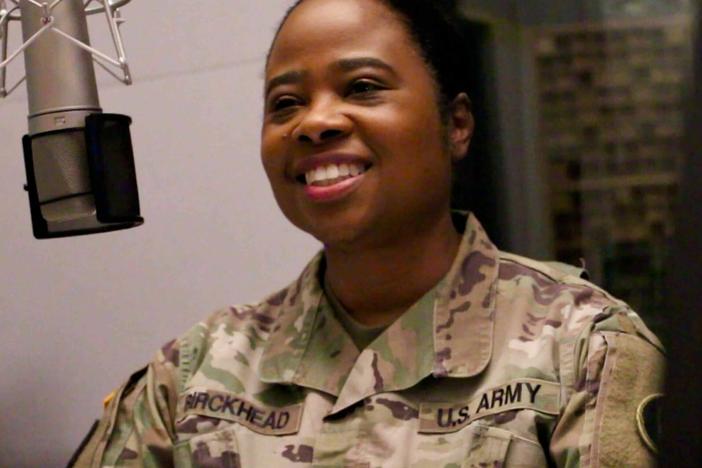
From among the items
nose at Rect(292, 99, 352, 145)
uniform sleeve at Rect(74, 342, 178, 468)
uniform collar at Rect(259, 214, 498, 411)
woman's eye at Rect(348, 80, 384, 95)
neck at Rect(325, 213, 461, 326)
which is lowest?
uniform sleeve at Rect(74, 342, 178, 468)

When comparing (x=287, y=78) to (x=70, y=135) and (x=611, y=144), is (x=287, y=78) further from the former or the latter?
(x=611, y=144)

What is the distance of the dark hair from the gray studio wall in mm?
297

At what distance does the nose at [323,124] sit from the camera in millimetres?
907

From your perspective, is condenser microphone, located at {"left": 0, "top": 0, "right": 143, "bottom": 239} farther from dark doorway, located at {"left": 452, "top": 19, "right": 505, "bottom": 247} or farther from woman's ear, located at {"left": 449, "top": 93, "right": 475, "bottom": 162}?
dark doorway, located at {"left": 452, "top": 19, "right": 505, "bottom": 247}

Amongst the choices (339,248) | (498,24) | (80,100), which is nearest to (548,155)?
(498,24)

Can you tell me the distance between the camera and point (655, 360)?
0.83 m

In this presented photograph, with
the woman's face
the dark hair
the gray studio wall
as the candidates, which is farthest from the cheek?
the gray studio wall

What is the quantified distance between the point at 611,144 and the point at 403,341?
338 millimetres

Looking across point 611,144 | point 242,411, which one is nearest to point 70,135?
point 242,411

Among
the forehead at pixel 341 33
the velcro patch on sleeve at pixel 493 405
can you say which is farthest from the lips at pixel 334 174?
the velcro patch on sleeve at pixel 493 405

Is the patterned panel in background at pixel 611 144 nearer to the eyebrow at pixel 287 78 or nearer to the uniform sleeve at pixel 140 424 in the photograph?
the eyebrow at pixel 287 78

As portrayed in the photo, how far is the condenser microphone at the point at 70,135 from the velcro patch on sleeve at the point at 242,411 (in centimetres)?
27

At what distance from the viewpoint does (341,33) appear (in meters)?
0.95

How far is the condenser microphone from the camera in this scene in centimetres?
76
